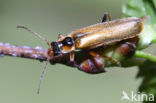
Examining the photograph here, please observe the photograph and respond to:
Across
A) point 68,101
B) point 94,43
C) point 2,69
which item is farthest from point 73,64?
point 2,69

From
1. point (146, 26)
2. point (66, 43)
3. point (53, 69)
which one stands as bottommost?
point (53, 69)

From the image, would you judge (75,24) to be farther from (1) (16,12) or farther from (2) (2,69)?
(2) (2,69)

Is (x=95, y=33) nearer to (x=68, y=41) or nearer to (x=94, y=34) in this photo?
(x=94, y=34)

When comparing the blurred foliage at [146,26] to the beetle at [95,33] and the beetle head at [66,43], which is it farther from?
the beetle head at [66,43]

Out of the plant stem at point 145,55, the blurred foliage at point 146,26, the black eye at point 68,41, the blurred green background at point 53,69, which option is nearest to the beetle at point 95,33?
the black eye at point 68,41

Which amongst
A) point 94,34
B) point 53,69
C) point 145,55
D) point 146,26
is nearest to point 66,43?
point 94,34

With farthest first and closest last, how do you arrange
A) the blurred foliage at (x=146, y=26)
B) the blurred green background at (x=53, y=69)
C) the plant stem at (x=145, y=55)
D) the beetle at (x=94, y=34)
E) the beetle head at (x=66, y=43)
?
the blurred green background at (x=53, y=69) → the beetle head at (x=66, y=43) → the beetle at (x=94, y=34) → the blurred foliage at (x=146, y=26) → the plant stem at (x=145, y=55)

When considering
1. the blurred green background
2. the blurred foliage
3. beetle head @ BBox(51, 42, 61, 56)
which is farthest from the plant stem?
the blurred green background

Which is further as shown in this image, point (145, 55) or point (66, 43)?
point (66, 43)
